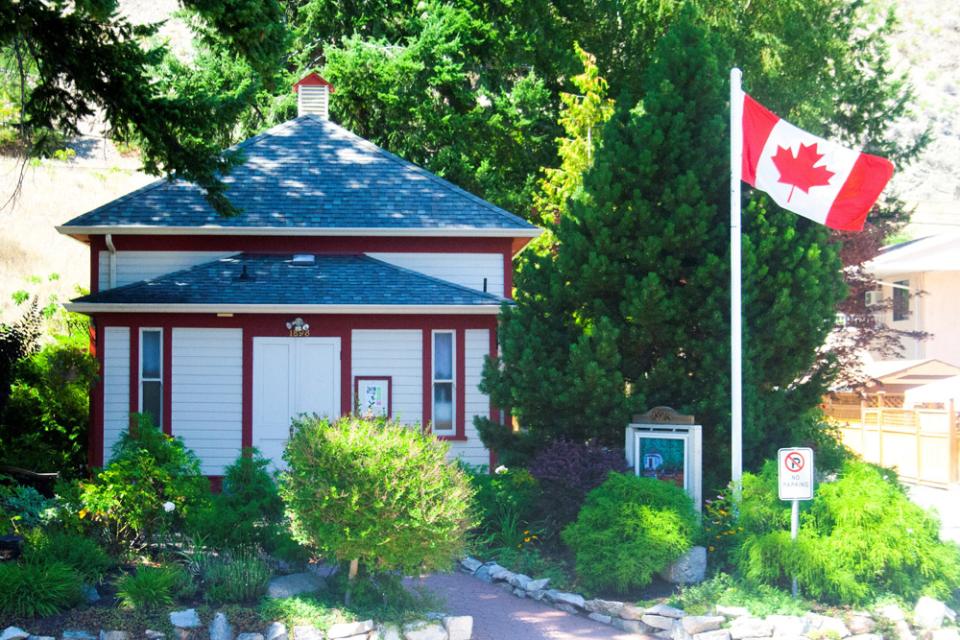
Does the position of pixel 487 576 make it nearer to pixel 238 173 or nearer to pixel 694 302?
pixel 694 302

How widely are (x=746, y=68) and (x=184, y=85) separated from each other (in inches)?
606

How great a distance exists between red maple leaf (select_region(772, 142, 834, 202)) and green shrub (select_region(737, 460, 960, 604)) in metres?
3.63

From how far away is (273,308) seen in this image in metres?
17.4

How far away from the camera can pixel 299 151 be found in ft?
69.9

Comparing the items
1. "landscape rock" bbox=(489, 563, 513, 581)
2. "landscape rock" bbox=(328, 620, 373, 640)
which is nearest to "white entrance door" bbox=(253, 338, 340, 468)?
"landscape rock" bbox=(489, 563, 513, 581)

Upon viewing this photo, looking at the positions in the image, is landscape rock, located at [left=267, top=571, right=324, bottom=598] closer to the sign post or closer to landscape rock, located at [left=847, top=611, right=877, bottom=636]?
the sign post

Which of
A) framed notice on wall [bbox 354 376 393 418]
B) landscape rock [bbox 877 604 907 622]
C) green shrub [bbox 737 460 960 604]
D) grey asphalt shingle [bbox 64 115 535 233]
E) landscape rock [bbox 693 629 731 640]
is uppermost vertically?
grey asphalt shingle [bbox 64 115 535 233]

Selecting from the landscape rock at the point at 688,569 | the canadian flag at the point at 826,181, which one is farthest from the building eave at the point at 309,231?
the landscape rock at the point at 688,569

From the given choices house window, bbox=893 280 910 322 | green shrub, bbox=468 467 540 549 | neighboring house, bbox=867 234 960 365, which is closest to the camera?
green shrub, bbox=468 467 540 549

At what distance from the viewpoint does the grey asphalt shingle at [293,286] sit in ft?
57.8

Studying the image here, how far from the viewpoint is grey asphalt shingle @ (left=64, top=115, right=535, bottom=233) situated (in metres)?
19.0

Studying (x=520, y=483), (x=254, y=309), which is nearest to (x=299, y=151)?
(x=254, y=309)

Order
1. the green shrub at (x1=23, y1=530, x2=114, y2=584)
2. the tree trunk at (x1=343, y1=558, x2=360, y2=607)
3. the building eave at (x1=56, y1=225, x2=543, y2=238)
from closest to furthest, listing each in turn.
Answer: the tree trunk at (x1=343, y1=558, x2=360, y2=607) < the green shrub at (x1=23, y1=530, x2=114, y2=584) < the building eave at (x1=56, y1=225, x2=543, y2=238)

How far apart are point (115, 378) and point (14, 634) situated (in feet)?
30.4
